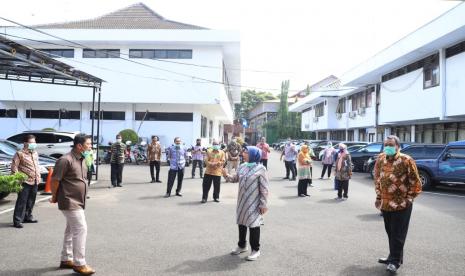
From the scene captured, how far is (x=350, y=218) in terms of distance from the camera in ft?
29.6

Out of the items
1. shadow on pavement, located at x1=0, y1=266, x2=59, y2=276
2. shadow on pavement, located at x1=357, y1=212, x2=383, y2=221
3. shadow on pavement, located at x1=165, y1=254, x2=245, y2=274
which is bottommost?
shadow on pavement, located at x1=0, y1=266, x2=59, y2=276

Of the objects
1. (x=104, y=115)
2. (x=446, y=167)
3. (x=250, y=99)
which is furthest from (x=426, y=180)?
(x=250, y=99)

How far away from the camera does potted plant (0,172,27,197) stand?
24.7ft

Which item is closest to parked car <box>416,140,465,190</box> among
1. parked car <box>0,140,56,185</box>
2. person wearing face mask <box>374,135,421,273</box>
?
person wearing face mask <box>374,135,421,273</box>

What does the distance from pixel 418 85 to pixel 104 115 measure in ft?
63.4

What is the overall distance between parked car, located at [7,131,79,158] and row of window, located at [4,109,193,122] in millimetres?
9728

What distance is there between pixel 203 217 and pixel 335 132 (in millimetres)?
38843

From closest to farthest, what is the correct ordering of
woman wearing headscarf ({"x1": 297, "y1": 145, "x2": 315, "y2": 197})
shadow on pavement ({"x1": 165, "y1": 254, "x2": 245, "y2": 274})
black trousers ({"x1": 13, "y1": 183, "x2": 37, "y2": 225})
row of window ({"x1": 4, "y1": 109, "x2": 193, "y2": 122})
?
1. shadow on pavement ({"x1": 165, "y1": 254, "x2": 245, "y2": 274})
2. black trousers ({"x1": 13, "y1": 183, "x2": 37, "y2": 225})
3. woman wearing headscarf ({"x1": 297, "y1": 145, "x2": 315, "y2": 197})
4. row of window ({"x1": 4, "y1": 109, "x2": 193, "y2": 122})

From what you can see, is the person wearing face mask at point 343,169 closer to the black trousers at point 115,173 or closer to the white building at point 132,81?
the black trousers at point 115,173

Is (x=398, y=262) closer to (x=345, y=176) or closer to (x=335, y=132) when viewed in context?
(x=345, y=176)

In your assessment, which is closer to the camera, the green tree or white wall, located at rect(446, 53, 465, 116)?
white wall, located at rect(446, 53, 465, 116)

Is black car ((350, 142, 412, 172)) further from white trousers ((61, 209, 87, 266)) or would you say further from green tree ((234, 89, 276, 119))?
green tree ((234, 89, 276, 119))

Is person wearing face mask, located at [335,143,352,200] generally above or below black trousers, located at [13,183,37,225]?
above

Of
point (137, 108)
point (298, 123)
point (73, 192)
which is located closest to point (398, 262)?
point (73, 192)
